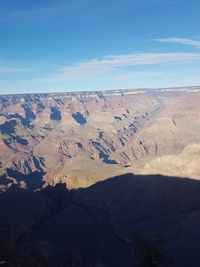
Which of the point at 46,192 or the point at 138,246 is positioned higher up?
the point at 138,246

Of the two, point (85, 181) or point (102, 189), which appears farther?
point (85, 181)

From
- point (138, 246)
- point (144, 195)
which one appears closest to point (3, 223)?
point (144, 195)

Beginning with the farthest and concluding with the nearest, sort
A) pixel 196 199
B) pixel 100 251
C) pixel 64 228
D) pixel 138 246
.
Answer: pixel 196 199 → pixel 64 228 → pixel 100 251 → pixel 138 246

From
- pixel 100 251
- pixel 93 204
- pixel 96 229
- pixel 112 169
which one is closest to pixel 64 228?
pixel 96 229

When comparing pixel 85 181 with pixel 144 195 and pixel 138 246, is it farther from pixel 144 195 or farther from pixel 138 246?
pixel 138 246

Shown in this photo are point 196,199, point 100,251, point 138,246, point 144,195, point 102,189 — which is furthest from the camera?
point 102,189

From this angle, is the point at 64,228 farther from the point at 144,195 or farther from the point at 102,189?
the point at 102,189

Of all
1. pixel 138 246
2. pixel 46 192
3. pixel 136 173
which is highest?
pixel 138 246

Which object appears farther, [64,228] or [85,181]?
[85,181]

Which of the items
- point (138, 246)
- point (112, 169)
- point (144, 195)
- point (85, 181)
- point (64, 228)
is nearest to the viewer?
point (138, 246)
